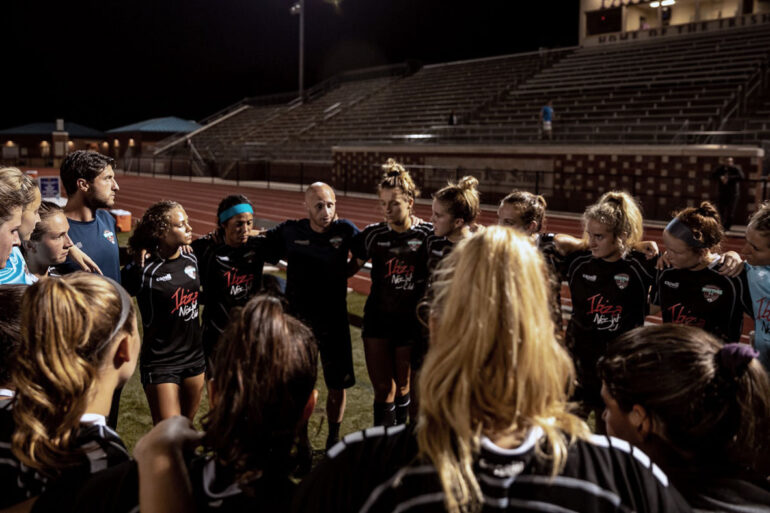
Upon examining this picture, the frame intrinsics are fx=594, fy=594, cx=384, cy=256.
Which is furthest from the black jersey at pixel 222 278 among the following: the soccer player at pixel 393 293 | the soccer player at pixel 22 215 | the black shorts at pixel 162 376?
the soccer player at pixel 22 215

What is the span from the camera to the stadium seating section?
61.9ft

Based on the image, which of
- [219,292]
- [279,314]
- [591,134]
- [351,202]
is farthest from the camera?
[351,202]

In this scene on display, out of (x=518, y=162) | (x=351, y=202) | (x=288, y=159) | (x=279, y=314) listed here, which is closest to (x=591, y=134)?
(x=518, y=162)

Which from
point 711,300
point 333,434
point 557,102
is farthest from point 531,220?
point 557,102

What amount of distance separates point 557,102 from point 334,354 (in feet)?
72.7

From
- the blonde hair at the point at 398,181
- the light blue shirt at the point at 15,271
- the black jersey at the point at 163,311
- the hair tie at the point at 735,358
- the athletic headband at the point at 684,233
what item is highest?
the blonde hair at the point at 398,181

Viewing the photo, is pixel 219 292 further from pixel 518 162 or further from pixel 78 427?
pixel 518 162

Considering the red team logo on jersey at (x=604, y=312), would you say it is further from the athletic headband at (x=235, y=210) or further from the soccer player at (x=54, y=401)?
the soccer player at (x=54, y=401)

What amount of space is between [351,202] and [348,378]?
1742 centimetres

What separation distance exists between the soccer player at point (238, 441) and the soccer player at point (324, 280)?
238 cm

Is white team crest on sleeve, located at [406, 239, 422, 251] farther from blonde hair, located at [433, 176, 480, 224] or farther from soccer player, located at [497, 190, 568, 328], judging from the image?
soccer player, located at [497, 190, 568, 328]

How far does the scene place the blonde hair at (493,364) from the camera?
1.28 metres

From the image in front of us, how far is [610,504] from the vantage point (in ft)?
4.08

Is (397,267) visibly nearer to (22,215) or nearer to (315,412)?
(315,412)
